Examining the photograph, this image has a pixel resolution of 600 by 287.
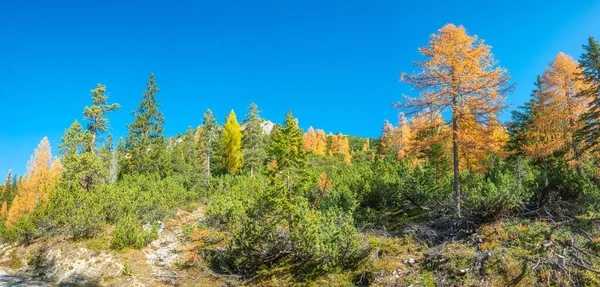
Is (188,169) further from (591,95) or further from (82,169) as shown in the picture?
(591,95)

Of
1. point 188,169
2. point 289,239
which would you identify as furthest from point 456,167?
point 188,169

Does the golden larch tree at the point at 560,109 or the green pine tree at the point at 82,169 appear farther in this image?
the green pine tree at the point at 82,169

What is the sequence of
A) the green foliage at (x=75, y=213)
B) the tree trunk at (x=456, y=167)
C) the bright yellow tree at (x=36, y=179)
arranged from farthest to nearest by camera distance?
the bright yellow tree at (x=36, y=179) < the green foliage at (x=75, y=213) < the tree trunk at (x=456, y=167)

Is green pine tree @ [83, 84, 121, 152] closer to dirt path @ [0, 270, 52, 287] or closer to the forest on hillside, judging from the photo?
the forest on hillside

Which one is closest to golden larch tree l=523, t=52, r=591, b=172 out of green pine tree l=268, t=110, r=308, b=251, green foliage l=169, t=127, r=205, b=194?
green pine tree l=268, t=110, r=308, b=251

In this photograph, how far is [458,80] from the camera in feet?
41.6

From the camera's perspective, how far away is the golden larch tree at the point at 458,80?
1253 cm

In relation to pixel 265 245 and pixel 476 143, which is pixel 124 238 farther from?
pixel 476 143

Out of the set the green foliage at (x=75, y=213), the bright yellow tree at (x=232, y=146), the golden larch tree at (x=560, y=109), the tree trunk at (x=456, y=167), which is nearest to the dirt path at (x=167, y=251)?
the green foliage at (x=75, y=213)

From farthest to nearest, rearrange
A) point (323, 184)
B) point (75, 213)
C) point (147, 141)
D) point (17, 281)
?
point (147, 141), point (323, 184), point (75, 213), point (17, 281)

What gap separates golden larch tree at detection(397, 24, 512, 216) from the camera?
12531 millimetres

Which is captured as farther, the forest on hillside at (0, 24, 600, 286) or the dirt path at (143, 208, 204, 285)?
the dirt path at (143, 208, 204, 285)

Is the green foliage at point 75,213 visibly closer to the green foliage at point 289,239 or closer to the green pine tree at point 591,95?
the green foliage at point 289,239

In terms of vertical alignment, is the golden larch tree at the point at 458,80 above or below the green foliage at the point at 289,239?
above
